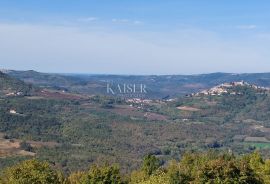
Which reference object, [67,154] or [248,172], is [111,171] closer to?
[248,172]

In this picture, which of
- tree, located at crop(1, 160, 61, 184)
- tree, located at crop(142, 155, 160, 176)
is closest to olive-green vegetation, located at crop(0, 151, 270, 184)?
tree, located at crop(1, 160, 61, 184)

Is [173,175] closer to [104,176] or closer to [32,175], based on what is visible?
[104,176]

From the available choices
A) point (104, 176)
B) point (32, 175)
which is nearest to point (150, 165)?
point (104, 176)

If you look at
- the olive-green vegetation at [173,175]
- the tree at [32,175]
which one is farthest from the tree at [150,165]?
the tree at [32,175]

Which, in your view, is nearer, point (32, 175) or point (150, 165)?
point (32, 175)

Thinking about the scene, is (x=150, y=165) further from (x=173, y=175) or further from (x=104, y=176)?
(x=104, y=176)

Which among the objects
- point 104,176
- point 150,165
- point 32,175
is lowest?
point 150,165

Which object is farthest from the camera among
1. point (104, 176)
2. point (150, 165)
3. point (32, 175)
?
point (150, 165)

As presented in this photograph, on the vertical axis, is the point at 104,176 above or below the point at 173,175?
below

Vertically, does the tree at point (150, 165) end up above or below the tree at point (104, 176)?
below

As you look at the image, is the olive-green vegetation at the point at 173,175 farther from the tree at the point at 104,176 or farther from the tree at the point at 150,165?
the tree at the point at 150,165

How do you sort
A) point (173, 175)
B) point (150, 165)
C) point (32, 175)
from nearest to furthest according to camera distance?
point (32, 175), point (173, 175), point (150, 165)

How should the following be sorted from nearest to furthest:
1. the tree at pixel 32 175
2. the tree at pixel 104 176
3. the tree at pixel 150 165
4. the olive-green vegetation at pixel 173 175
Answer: the olive-green vegetation at pixel 173 175
the tree at pixel 32 175
the tree at pixel 104 176
the tree at pixel 150 165

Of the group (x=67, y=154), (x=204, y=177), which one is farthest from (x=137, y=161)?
(x=204, y=177)
